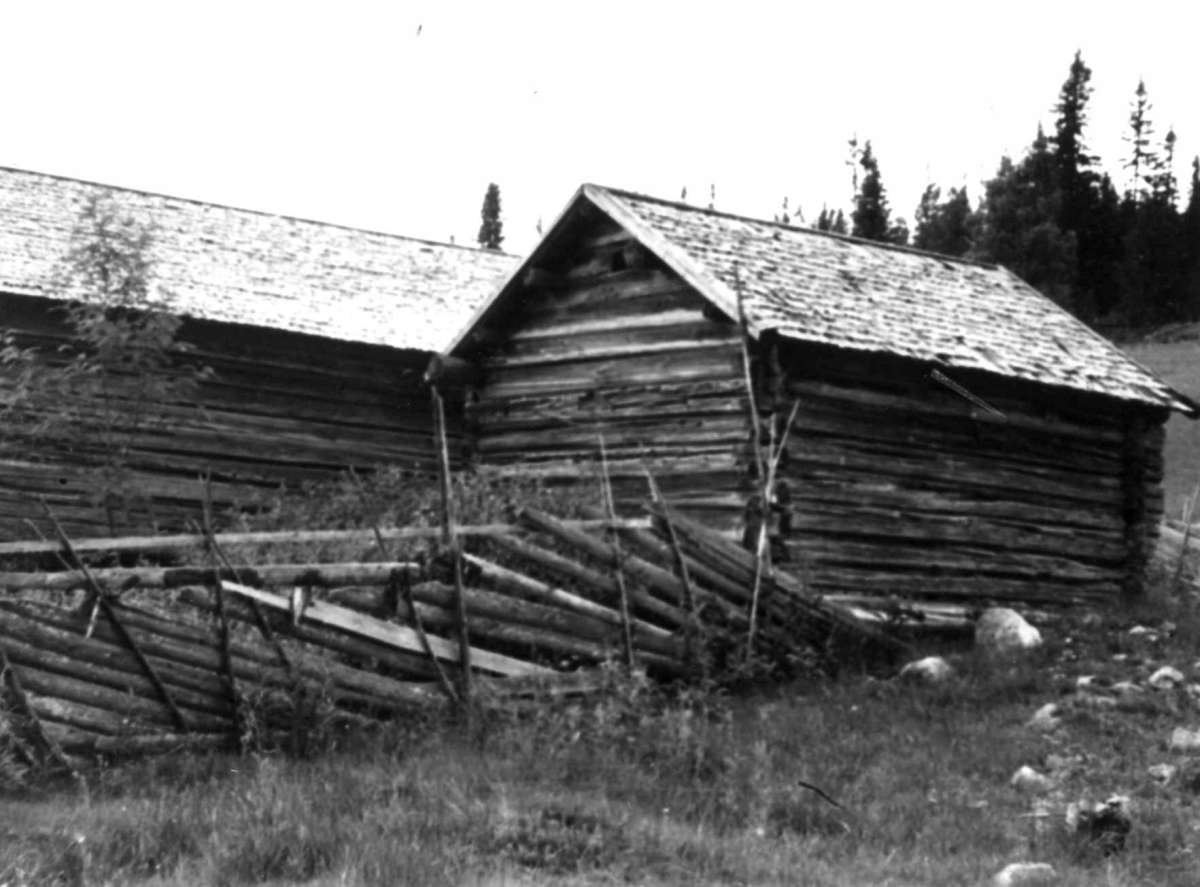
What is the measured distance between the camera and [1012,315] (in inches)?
696

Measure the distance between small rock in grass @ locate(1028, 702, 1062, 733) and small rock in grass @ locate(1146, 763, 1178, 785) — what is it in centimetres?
120

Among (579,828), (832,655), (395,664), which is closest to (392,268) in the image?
(832,655)

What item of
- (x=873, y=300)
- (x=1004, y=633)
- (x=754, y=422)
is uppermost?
(x=873, y=300)

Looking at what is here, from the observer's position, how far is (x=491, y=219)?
255ft

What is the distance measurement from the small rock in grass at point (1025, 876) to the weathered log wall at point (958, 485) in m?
7.22

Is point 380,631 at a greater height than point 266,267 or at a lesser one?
lesser

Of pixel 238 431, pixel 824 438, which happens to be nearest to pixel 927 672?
pixel 824 438

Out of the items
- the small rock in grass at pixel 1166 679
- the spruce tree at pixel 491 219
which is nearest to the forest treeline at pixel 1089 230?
the spruce tree at pixel 491 219

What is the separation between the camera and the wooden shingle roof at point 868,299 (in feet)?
47.7

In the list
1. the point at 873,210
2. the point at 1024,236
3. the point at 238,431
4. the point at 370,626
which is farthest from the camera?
the point at 873,210

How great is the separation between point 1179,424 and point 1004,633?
3544 centimetres

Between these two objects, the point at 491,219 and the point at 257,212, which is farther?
the point at 491,219

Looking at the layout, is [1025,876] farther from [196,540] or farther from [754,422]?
[754,422]

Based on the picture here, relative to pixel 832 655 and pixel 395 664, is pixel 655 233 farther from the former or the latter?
pixel 395 664
